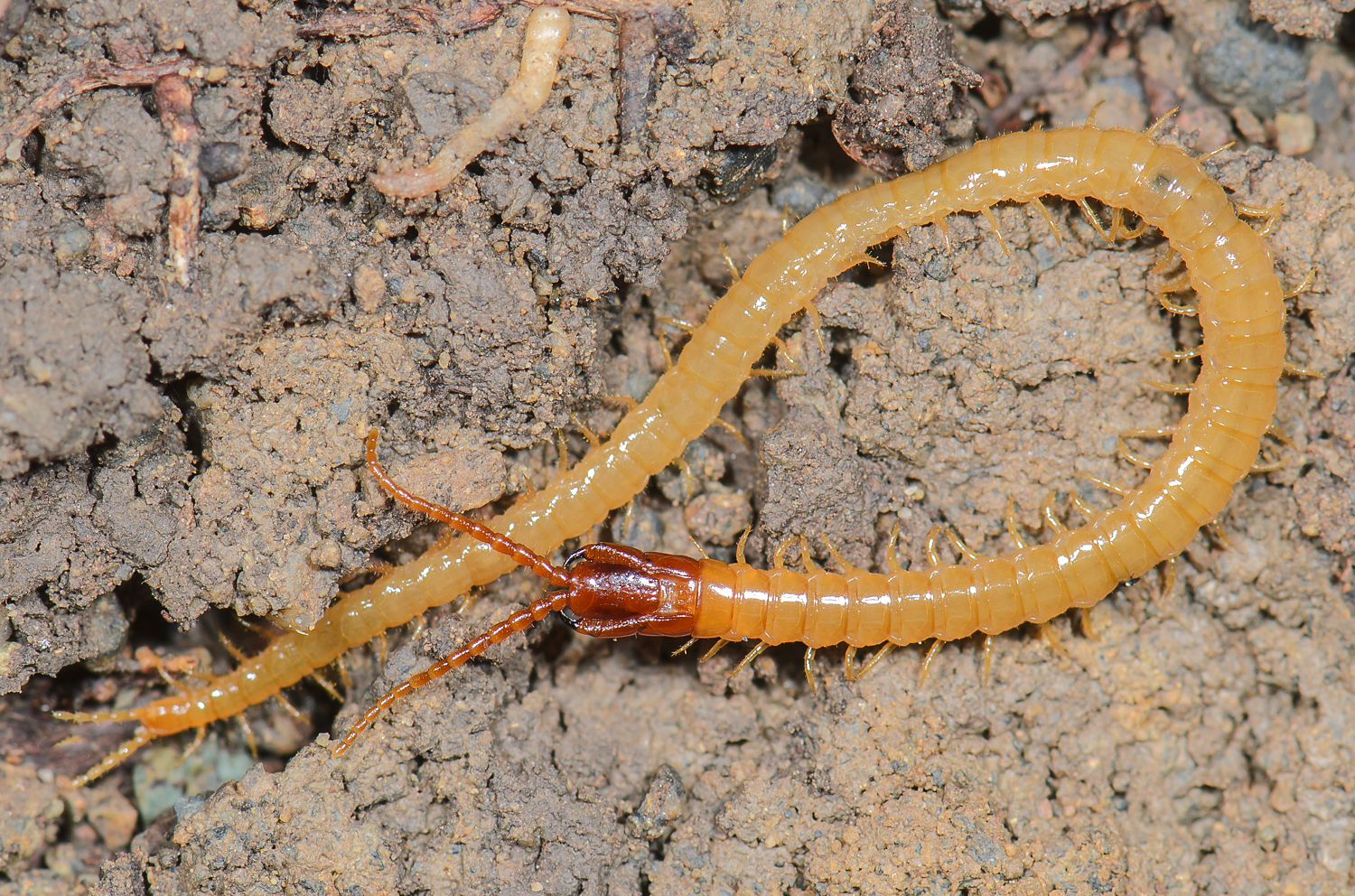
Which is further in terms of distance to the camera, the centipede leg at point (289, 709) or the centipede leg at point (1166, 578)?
the centipede leg at point (289, 709)

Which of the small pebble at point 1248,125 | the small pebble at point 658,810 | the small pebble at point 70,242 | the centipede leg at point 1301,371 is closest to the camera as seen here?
the small pebble at point 70,242

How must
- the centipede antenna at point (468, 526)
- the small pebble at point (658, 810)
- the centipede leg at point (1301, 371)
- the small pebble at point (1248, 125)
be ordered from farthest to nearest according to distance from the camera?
the small pebble at point (1248, 125), the centipede leg at point (1301, 371), the small pebble at point (658, 810), the centipede antenna at point (468, 526)

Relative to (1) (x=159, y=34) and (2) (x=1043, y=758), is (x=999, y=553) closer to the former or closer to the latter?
(2) (x=1043, y=758)

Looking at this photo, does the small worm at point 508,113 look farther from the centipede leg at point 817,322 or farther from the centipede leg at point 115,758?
the centipede leg at point 115,758

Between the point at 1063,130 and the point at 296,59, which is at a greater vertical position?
the point at 296,59

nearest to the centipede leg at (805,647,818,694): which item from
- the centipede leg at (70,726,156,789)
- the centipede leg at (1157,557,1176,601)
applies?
the centipede leg at (1157,557,1176,601)

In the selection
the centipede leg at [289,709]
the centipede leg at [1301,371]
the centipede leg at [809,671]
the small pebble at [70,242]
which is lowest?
the centipede leg at [289,709]

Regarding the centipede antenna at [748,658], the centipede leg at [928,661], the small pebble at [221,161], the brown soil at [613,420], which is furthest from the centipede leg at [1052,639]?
the small pebble at [221,161]

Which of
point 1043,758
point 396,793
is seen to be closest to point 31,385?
point 396,793

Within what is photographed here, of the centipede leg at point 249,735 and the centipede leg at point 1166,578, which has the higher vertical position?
the centipede leg at point 1166,578
